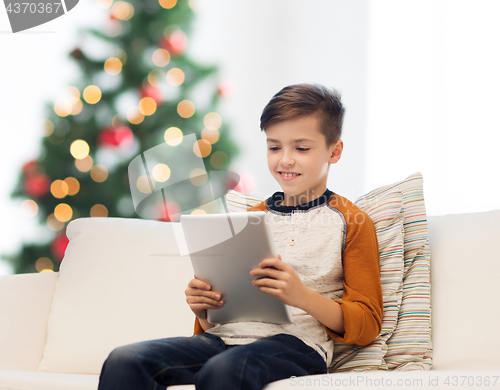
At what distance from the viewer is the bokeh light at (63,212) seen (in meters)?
1.94

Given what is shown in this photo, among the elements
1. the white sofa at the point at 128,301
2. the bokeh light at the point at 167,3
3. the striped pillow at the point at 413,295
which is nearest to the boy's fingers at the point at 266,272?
the white sofa at the point at 128,301

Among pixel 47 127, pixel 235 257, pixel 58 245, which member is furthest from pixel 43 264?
pixel 235 257

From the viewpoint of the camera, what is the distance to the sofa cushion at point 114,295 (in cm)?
126

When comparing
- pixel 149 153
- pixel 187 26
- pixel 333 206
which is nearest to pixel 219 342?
pixel 333 206

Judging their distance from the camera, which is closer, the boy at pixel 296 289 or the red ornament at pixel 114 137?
the boy at pixel 296 289

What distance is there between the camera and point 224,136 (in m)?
2.03

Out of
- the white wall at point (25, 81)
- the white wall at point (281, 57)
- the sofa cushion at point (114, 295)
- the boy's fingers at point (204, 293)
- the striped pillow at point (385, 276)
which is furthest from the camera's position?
the white wall at point (25, 81)

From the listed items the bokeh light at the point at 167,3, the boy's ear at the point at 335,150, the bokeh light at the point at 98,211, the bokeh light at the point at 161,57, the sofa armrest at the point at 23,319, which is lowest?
the sofa armrest at the point at 23,319

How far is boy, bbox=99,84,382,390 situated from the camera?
2.51ft

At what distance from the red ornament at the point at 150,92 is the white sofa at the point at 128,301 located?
27.6 inches

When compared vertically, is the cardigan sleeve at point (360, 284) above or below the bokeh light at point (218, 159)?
below

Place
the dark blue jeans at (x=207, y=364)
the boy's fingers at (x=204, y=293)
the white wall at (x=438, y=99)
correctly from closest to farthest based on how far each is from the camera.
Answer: the dark blue jeans at (x=207, y=364)
the boy's fingers at (x=204, y=293)
the white wall at (x=438, y=99)

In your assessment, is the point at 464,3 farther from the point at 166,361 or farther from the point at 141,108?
the point at 166,361

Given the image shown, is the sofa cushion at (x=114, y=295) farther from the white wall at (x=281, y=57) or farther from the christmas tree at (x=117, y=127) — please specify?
the white wall at (x=281, y=57)
